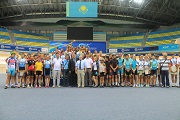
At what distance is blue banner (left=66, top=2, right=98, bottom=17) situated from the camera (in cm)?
2683

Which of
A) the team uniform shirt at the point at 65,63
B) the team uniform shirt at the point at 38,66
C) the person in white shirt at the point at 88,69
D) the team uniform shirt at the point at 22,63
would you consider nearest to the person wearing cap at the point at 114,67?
the person in white shirt at the point at 88,69

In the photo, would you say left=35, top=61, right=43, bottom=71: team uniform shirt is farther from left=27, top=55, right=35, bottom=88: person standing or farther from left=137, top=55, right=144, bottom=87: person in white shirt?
left=137, top=55, right=144, bottom=87: person in white shirt

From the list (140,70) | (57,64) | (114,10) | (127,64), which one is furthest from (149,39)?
(57,64)

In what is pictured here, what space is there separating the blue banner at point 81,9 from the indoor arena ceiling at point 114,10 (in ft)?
27.5

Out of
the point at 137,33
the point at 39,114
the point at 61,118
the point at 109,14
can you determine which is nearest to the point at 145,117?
the point at 61,118

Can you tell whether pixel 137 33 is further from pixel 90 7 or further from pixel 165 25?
pixel 90 7

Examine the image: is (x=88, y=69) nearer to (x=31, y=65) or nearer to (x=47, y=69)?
(x=47, y=69)

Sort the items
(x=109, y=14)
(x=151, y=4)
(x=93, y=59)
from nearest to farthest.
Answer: (x=93, y=59)
(x=151, y=4)
(x=109, y=14)

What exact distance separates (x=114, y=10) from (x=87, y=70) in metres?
30.0

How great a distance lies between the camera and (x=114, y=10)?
129 feet

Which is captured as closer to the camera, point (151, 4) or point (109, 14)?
point (151, 4)

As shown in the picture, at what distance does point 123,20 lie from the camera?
4191 cm

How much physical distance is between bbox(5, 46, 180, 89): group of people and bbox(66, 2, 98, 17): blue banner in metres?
16.1

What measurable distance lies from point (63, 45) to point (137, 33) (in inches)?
785
